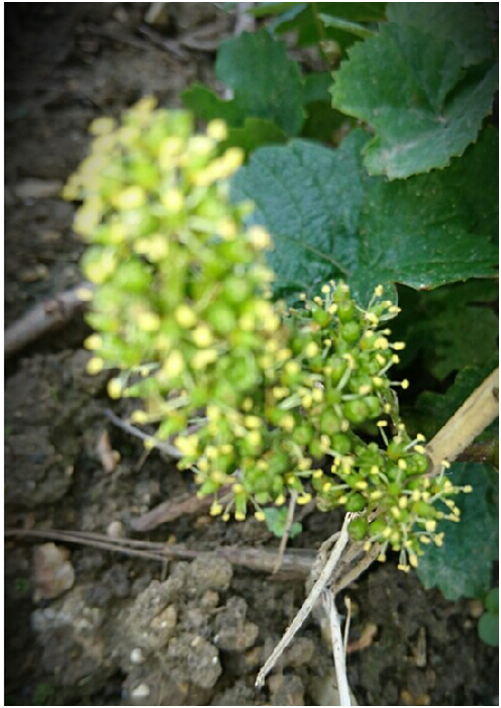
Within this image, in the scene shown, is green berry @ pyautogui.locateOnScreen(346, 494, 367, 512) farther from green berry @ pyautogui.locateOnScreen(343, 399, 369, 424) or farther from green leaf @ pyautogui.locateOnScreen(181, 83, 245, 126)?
green leaf @ pyautogui.locateOnScreen(181, 83, 245, 126)

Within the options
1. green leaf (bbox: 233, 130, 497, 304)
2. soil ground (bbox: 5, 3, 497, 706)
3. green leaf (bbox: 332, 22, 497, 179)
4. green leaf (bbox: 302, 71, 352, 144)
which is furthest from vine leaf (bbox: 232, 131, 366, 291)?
soil ground (bbox: 5, 3, 497, 706)

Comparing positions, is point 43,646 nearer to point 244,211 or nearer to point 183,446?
point 183,446

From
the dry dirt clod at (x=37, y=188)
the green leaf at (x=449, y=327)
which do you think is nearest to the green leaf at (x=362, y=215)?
the green leaf at (x=449, y=327)

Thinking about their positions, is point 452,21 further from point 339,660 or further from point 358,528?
point 339,660

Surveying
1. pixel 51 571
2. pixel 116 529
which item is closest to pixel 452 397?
pixel 116 529

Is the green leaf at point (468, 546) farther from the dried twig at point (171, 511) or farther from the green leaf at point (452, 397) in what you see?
the dried twig at point (171, 511)
